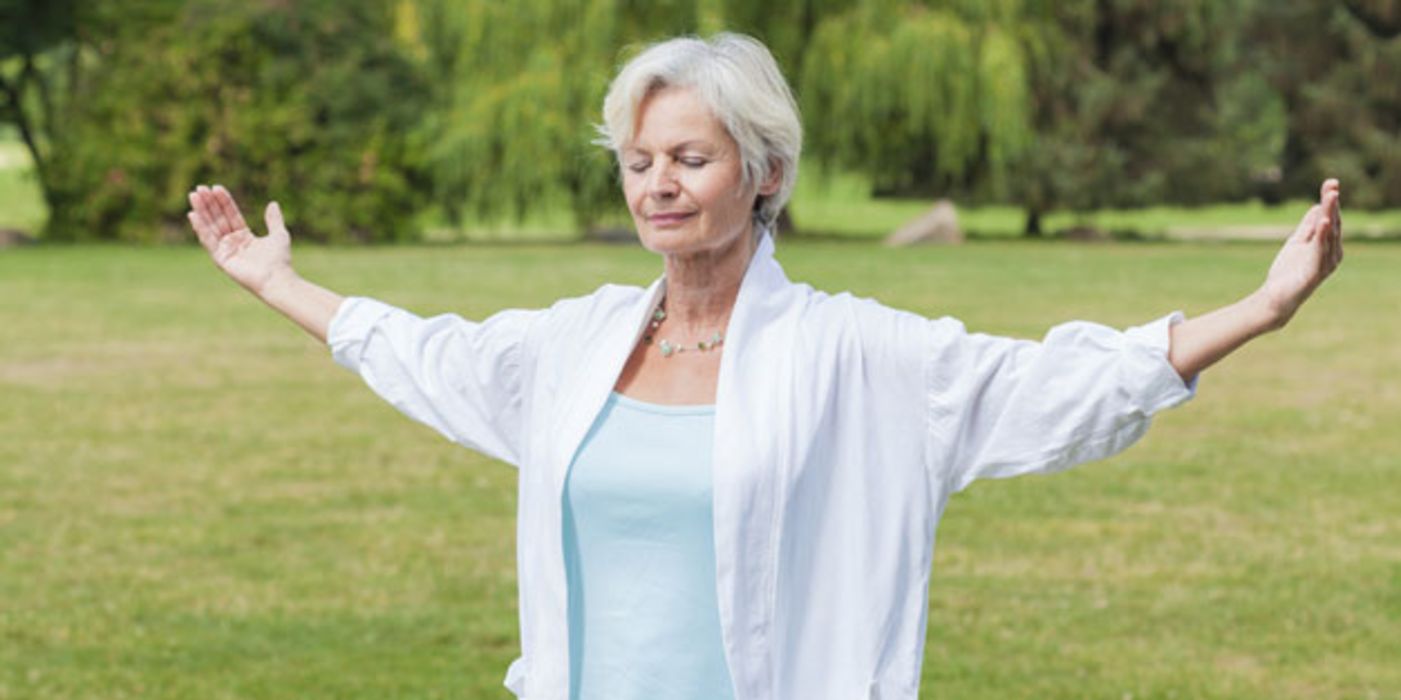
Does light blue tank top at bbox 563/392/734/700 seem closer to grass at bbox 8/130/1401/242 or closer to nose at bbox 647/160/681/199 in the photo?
nose at bbox 647/160/681/199

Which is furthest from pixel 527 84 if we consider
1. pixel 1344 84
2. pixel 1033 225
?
pixel 1344 84

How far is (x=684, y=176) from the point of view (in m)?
3.25

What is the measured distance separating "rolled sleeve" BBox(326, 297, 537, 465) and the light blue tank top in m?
0.33

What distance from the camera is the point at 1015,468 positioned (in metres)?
3.25

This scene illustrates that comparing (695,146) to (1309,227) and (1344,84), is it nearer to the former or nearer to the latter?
(1309,227)

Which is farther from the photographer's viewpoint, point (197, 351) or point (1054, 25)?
point (1054, 25)

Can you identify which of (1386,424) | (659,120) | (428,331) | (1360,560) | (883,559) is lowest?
(1386,424)

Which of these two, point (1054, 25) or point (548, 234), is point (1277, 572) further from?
point (548, 234)

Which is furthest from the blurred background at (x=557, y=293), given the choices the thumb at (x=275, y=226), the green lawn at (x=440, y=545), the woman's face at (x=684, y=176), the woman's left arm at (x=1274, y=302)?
the woman's left arm at (x=1274, y=302)

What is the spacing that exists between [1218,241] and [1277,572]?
30.6 meters

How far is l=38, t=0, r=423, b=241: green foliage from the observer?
37469 mm

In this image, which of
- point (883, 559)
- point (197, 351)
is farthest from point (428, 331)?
point (197, 351)

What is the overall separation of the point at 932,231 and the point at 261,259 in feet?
111

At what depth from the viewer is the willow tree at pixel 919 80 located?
34.3 metres
